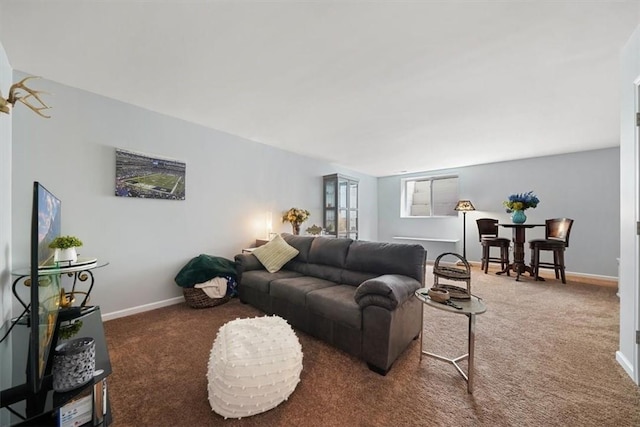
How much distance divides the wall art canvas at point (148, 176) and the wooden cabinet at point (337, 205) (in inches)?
115

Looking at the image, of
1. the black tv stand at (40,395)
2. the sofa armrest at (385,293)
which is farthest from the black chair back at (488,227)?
the black tv stand at (40,395)

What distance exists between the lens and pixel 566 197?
4809 millimetres

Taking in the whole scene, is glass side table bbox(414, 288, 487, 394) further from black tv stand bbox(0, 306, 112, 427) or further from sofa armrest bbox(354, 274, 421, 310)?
black tv stand bbox(0, 306, 112, 427)

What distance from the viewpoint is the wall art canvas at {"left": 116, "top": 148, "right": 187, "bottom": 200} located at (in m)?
2.76

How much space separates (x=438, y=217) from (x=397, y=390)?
216 inches

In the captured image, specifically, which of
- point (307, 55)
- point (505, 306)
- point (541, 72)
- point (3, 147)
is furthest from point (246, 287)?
point (541, 72)

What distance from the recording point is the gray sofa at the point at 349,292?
181 centimetres

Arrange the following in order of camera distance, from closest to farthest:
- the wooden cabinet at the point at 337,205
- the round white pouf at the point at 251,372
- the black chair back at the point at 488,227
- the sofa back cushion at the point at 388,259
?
the round white pouf at the point at 251,372
the sofa back cushion at the point at 388,259
the black chair back at the point at 488,227
the wooden cabinet at the point at 337,205

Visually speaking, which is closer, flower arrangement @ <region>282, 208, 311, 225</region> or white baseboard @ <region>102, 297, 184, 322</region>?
white baseboard @ <region>102, 297, 184, 322</region>

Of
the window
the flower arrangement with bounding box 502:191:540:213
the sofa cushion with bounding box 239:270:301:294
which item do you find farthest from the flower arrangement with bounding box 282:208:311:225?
the flower arrangement with bounding box 502:191:540:213

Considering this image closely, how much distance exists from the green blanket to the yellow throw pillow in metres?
0.44

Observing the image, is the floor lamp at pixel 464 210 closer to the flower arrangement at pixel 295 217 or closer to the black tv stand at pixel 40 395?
the flower arrangement at pixel 295 217

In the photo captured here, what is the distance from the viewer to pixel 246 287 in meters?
3.09

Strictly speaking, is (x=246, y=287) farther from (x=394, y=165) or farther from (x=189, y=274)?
(x=394, y=165)
